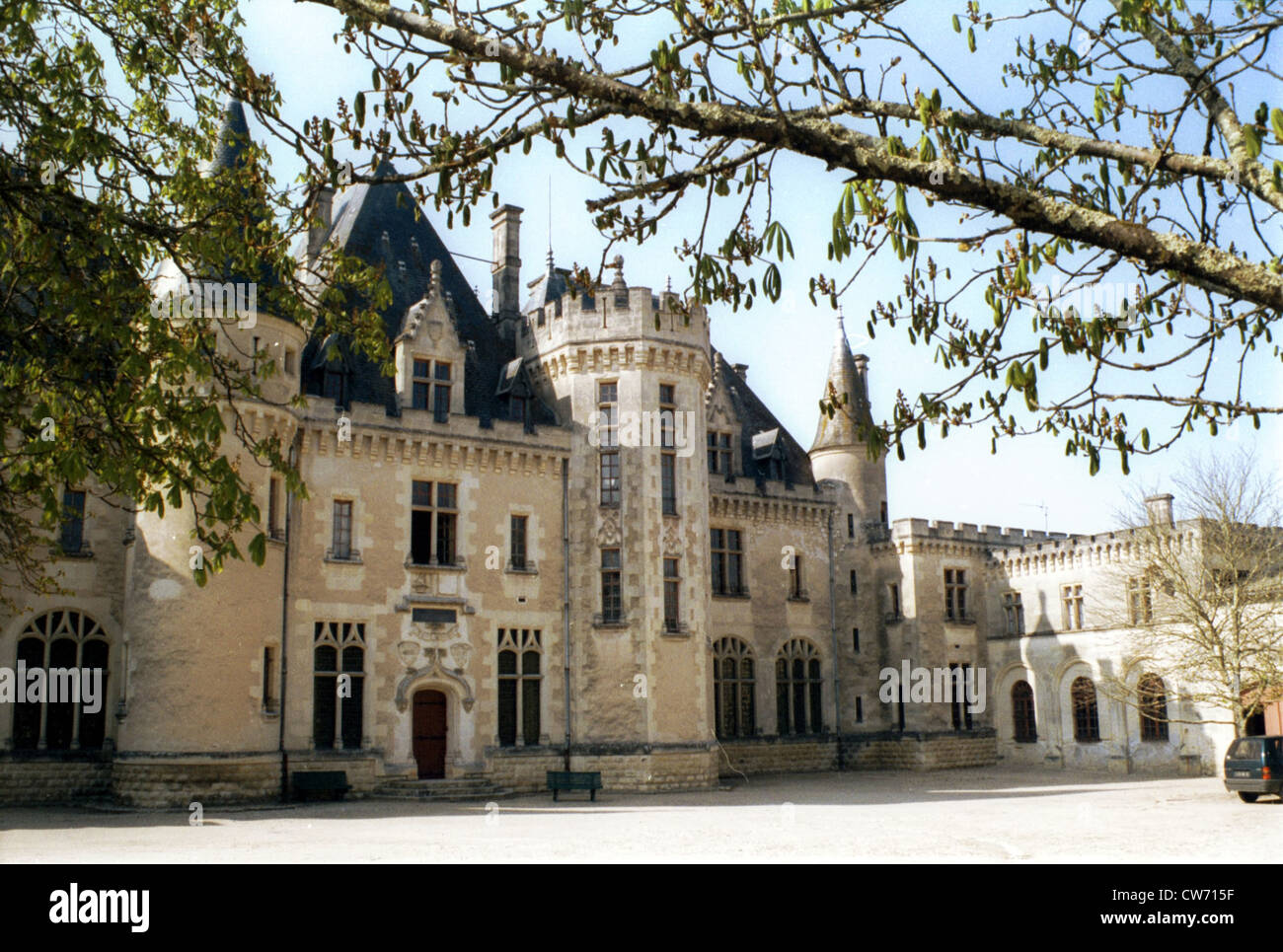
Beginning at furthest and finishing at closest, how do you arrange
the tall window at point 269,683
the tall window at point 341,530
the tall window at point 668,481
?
the tall window at point 668,481, the tall window at point 341,530, the tall window at point 269,683

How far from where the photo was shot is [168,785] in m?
22.5

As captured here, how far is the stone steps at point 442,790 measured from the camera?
83.4 feet

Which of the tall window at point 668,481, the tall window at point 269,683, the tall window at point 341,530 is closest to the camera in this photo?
the tall window at point 269,683

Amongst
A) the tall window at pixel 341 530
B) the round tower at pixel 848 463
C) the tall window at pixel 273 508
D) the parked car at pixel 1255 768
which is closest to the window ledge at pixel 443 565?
the tall window at pixel 341 530

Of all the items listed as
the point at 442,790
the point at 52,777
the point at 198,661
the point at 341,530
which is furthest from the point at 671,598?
the point at 52,777

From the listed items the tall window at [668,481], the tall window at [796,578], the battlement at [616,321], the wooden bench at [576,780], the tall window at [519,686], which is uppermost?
the battlement at [616,321]

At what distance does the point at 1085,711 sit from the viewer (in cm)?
3728

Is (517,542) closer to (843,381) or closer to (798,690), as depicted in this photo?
(798,690)

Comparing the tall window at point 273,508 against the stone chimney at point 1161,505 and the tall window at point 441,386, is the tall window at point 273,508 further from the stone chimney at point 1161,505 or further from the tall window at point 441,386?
the stone chimney at point 1161,505

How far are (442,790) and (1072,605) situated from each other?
74.3 ft

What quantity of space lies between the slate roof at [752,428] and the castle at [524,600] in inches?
8.5
